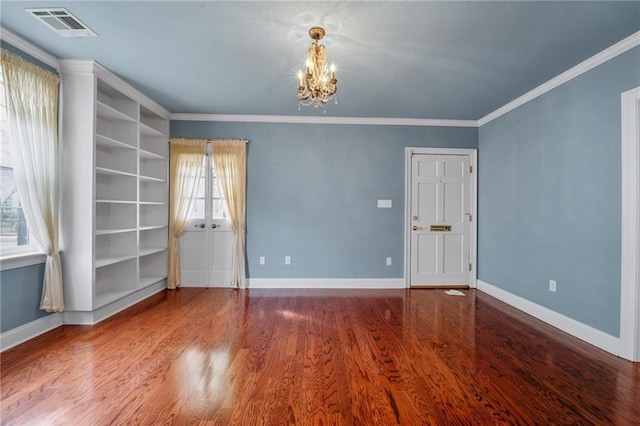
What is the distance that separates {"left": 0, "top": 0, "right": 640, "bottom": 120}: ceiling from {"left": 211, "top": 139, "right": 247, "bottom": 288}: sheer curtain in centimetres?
88

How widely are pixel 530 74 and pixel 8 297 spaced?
517 centimetres

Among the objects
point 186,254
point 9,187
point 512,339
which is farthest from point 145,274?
point 512,339

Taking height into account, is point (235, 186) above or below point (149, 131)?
below

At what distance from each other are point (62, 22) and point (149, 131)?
70.8 inches

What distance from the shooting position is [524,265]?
343 cm

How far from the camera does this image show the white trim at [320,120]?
4.25m

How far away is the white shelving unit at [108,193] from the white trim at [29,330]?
12 centimetres

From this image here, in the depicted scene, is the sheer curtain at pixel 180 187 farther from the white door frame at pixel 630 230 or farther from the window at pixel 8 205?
the white door frame at pixel 630 230

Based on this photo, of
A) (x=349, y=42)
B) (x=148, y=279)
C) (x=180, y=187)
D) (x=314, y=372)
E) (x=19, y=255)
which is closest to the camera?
(x=314, y=372)

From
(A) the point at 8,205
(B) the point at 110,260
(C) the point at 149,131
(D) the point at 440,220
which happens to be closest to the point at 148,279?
(B) the point at 110,260

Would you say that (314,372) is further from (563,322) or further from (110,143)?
(110,143)

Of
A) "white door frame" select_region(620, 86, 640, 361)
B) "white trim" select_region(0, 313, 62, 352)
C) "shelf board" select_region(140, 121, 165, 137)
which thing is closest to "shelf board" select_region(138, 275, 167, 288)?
"white trim" select_region(0, 313, 62, 352)

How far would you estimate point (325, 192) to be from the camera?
4.34 m

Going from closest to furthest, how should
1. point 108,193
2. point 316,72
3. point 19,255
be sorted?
point 316,72 < point 19,255 < point 108,193
